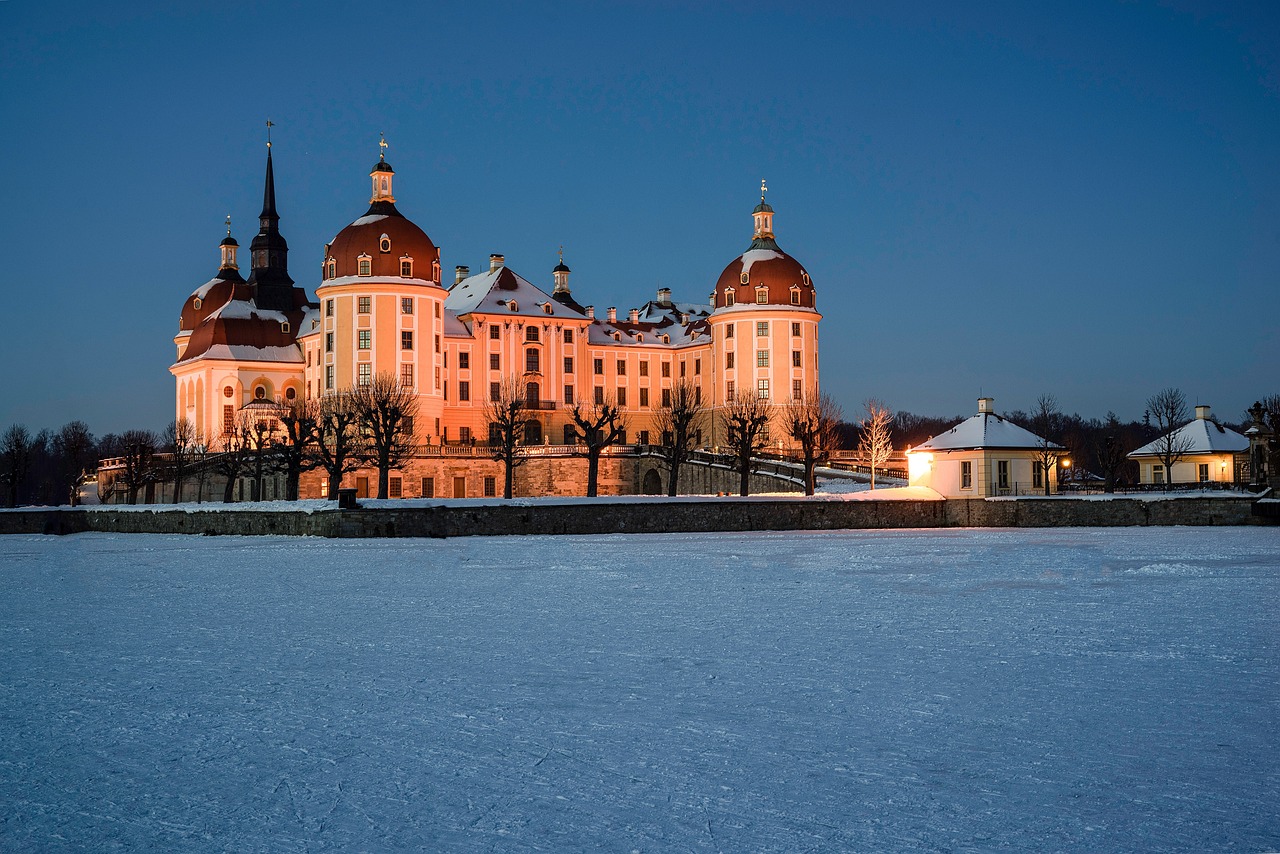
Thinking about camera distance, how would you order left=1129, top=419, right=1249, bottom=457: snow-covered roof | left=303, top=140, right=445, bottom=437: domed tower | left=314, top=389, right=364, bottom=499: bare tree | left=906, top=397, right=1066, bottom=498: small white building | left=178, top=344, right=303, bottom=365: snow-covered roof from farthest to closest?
left=178, top=344, right=303, bottom=365: snow-covered roof, left=303, top=140, right=445, bottom=437: domed tower, left=1129, top=419, right=1249, bottom=457: snow-covered roof, left=906, top=397, right=1066, bottom=498: small white building, left=314, top=389, right=364, bottom=499: bare tree

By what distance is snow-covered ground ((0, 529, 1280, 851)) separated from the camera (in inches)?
288

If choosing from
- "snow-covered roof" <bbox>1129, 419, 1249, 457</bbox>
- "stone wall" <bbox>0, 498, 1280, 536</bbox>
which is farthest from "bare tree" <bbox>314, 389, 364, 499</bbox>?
"snow-covered roof" <bbox>1129, 419, 1249, 457</bbox>

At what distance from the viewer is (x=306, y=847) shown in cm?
691

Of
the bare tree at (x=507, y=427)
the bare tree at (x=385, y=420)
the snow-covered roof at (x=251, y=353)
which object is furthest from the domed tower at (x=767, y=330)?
the snow-covered roof at (x=251, y=353)

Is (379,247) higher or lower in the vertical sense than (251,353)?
higher

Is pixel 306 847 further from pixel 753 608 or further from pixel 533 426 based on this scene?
pixel 533 426

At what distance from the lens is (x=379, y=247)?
6544 cm

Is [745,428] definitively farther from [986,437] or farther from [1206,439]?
[1206,439]

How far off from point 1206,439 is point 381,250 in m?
42.5

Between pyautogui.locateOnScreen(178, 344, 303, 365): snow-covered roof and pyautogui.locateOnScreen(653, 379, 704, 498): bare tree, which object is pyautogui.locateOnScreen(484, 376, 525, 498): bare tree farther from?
pyautogui.locateOnScreen(178, 344, 303, 365): snow-covered roof

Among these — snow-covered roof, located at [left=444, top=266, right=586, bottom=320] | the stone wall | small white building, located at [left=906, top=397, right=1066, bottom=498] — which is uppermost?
snow-covered roof, located at [left=444, top=266, right=586, bottom=320]

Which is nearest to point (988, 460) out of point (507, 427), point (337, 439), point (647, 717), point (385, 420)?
point (507, 427)

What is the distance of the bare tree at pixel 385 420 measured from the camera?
47125 mm

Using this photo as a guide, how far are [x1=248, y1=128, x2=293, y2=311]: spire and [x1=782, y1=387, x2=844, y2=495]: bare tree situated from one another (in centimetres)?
3300
